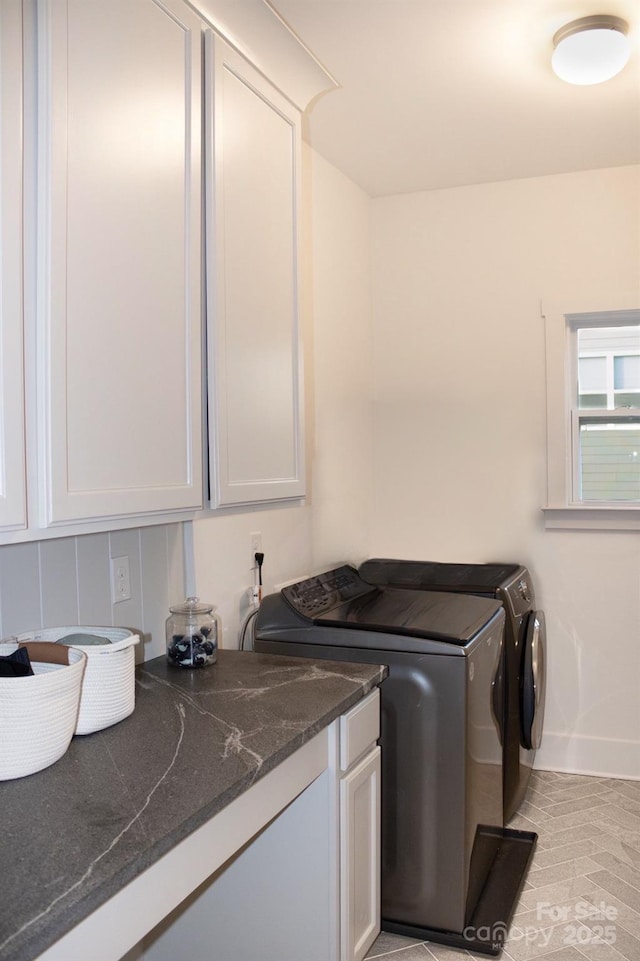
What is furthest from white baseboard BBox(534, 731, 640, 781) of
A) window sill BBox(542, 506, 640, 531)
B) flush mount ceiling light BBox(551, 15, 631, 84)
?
flush mount ceiling light BBox(551, 15, 631, 84)

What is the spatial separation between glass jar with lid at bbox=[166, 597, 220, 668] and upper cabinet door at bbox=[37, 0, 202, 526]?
413 mm

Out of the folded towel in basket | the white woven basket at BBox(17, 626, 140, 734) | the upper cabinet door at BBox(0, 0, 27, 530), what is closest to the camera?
the upper cabinet door at BBox(0, 0, 27, 530)

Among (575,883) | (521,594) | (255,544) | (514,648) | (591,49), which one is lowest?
(575,883)

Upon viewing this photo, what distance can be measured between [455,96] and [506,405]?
1.32 metres

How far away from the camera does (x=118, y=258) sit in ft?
4.69

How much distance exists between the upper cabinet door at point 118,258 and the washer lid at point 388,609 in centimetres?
84

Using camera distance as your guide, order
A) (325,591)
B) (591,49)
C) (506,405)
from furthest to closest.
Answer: (506,405)
(325,591)
(591,49)

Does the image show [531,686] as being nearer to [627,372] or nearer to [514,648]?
[514,648]

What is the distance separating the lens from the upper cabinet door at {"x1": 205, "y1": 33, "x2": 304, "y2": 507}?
175 centimetres

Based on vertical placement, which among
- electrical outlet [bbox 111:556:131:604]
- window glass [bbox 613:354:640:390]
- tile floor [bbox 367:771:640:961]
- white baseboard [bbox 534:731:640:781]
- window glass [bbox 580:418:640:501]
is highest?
window glass [bbox 613:354:640:390]

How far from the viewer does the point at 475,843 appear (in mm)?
2262

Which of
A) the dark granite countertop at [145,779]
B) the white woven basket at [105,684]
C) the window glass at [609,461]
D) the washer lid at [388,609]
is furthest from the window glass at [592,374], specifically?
the white woven basket at [105,684]

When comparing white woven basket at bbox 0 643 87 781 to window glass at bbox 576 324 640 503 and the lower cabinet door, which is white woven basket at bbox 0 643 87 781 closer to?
the lower cabinet door

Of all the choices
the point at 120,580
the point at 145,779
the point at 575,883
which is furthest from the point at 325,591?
the point at 145,779
